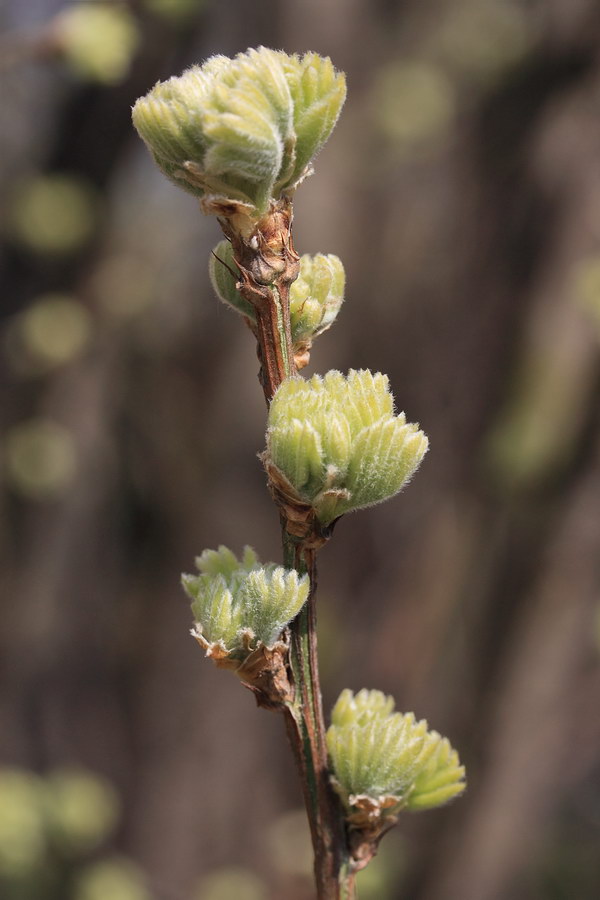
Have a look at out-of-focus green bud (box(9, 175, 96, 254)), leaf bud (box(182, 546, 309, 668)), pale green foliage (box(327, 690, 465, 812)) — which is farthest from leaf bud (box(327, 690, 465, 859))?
out-of-focus green bud (box(9, 175, 96, 254))

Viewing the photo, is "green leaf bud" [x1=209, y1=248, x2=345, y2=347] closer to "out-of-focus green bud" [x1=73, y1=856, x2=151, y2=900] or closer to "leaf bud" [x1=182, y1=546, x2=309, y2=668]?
"leaf bud" [x1=182, y1=546, x2=309, y2=668]

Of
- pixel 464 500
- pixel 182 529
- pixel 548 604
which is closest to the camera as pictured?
pixel 548 604

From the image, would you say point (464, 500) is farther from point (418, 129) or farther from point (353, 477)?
point (353, 477)

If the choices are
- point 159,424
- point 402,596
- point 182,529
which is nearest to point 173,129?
point 182,529

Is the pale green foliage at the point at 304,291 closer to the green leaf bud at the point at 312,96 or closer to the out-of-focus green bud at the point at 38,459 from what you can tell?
the green leaf bud at the point at 312,96

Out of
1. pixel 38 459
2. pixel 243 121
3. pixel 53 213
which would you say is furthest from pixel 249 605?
pixel 53 213

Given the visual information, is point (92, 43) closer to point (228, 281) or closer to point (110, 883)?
point (228, 281)
